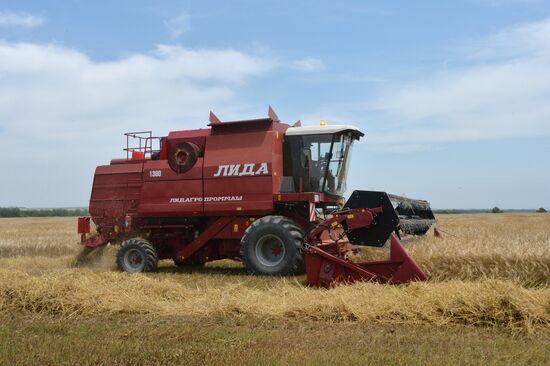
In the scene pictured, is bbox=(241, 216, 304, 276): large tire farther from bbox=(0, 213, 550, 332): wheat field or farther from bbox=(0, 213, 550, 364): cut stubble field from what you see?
bbox=(0, 213, 550, 364): cut stubble field

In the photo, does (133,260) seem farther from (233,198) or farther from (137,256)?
(233,198)

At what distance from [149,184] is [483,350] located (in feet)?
27.3

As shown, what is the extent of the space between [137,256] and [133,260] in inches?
4.9

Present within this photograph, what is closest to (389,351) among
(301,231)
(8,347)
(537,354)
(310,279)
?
(537,354)

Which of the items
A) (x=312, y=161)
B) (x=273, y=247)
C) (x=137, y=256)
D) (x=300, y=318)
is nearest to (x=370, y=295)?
(x=300, y=318)

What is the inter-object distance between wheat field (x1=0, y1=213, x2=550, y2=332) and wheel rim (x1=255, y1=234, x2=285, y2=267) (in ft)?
2.22

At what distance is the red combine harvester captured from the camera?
9938mm

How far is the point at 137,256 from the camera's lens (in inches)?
442

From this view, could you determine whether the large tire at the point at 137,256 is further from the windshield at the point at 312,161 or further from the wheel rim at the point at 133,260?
the windshield at the point at 312,161

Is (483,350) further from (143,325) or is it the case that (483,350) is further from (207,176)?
(207,176)

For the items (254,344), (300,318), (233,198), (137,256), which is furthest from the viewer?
(137,256)

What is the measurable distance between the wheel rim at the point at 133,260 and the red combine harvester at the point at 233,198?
2cm

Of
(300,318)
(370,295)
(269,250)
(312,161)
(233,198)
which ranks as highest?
(312,161)

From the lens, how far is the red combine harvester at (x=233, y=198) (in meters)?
9.94
